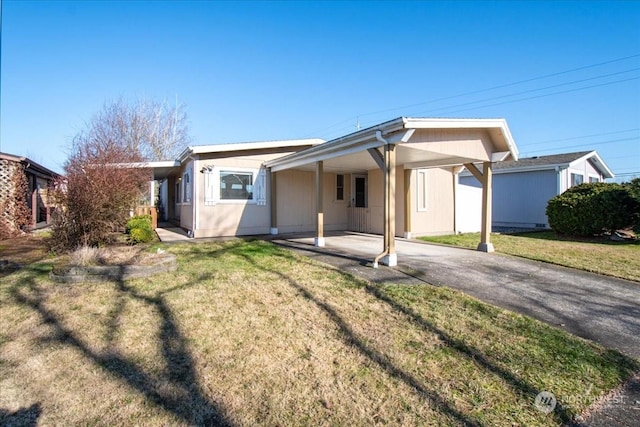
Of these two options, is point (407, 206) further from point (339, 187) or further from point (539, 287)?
point (539, 287)

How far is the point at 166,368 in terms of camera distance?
2826mm

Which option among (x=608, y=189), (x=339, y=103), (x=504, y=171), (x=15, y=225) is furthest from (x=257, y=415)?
(x=339, y=103)

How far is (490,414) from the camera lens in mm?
2260

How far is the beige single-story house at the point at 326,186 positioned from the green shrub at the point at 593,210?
2.88 m

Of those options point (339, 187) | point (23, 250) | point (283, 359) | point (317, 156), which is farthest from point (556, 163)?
point (23, 250)

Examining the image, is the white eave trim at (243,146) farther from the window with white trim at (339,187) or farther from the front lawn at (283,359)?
the front lawn at (283,359)

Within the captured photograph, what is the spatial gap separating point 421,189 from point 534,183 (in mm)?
8596

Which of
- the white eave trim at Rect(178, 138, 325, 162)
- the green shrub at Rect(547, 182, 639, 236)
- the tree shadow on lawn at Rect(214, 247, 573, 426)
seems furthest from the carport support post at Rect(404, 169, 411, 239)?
A: the tree shadow on lawn at Rect(214, 247, 573, 426)

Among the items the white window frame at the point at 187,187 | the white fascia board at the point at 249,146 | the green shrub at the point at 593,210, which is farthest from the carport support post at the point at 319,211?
the green shrub at the point at 593,210

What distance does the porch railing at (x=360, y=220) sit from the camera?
12368 mm

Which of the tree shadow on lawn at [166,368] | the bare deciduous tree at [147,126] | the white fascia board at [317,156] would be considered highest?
the bare deciduous tree at [147,126]

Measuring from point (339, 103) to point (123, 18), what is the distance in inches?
541

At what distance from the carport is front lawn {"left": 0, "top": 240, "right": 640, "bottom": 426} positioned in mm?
2399

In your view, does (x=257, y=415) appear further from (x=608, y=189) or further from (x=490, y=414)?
(x=608, y=189)
